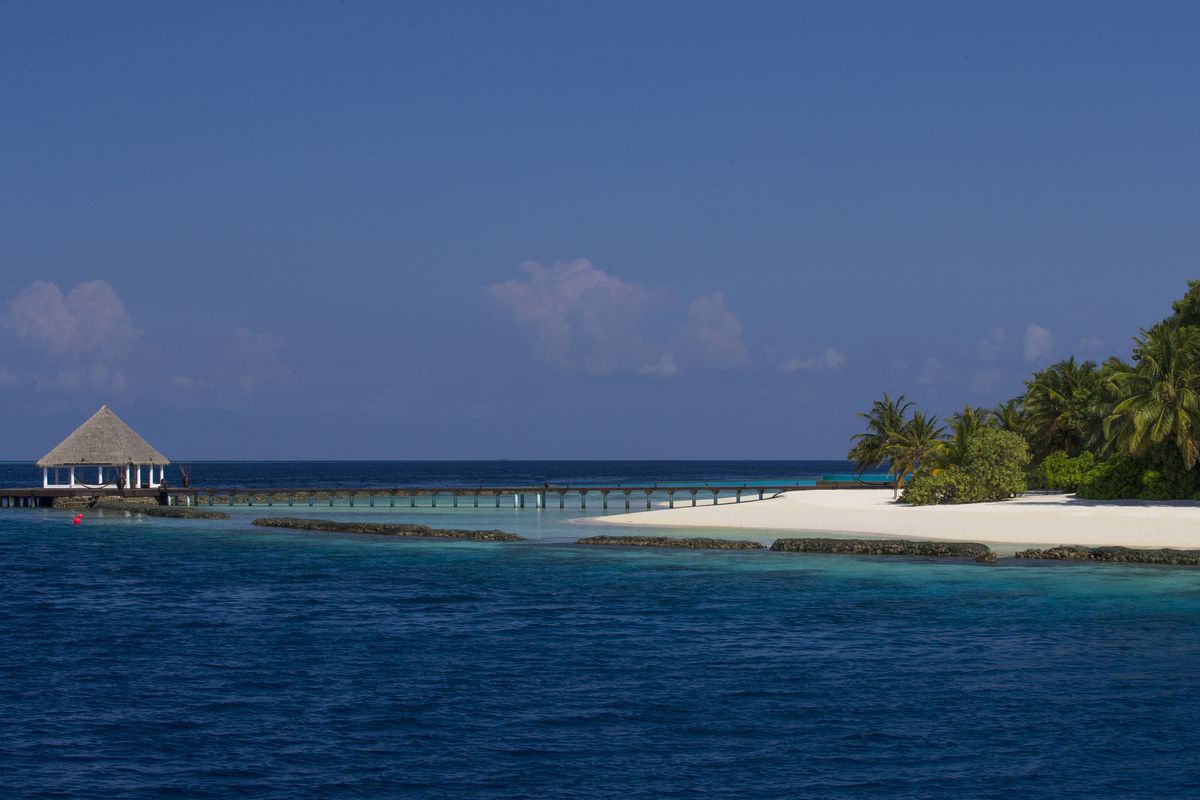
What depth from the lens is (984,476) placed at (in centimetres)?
6412

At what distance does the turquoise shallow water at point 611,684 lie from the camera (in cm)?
1645

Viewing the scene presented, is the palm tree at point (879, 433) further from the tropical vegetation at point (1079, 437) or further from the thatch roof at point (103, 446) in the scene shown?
the thatch roof at point (103, 446)

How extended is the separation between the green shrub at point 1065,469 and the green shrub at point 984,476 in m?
3.46

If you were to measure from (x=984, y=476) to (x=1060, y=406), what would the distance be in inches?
545

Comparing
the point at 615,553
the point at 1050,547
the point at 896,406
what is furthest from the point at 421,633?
the point at 896,406

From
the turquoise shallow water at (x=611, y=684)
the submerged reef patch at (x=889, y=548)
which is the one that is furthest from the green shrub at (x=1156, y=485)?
the turquoise shallow water at (x=611, y=684)

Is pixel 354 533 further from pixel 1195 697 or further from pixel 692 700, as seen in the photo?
pixel 1195 697

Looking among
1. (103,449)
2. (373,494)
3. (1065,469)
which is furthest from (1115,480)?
(103,449)

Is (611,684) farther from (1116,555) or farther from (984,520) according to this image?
(984,520)

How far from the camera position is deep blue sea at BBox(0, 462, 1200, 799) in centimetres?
1641

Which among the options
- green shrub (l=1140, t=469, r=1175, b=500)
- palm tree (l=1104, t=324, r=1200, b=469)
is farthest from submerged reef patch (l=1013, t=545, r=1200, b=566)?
green shrub (l=1140, t=469, r=1175, b=500)

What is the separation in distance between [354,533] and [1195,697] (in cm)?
4796

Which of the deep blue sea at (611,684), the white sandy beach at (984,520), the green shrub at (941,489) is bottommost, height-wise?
the deep blue sea at (611,684)

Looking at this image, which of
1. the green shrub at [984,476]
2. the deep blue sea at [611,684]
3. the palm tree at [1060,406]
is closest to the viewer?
the deep blue sea at [611,684]
